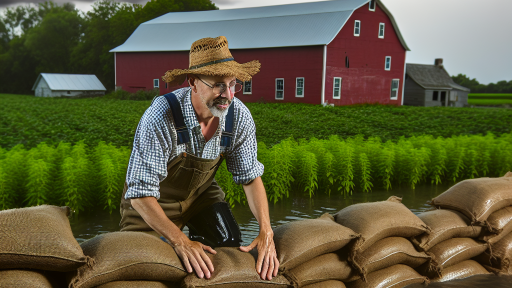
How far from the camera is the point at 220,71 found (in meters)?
2.08

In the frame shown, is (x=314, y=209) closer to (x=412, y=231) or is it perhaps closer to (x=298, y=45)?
(x=412, y=231)

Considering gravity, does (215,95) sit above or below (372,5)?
below

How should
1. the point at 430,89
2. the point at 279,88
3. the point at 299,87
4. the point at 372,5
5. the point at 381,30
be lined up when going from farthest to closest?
the point at 430,89
the point at 381,30
the point at 372,5
the point at 279,88
the point at 299,87

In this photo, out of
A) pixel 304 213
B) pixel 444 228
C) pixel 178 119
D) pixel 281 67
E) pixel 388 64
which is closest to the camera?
pixel 178 119

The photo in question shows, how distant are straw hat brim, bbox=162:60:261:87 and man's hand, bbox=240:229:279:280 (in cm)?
79

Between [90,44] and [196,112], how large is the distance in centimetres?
2127

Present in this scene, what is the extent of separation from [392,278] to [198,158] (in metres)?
1.39

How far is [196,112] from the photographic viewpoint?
2.26 metres

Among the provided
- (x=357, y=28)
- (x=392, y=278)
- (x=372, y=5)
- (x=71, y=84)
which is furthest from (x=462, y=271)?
(x=71, y=84)

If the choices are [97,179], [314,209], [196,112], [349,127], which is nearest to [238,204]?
[314,209]

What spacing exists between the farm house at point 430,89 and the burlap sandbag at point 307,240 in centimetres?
2364

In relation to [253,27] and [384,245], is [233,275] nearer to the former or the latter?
[384,245]

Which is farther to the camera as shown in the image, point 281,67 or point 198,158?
point 281,67

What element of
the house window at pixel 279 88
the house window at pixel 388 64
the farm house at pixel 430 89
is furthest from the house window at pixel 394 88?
the house window at pixel 279 88
